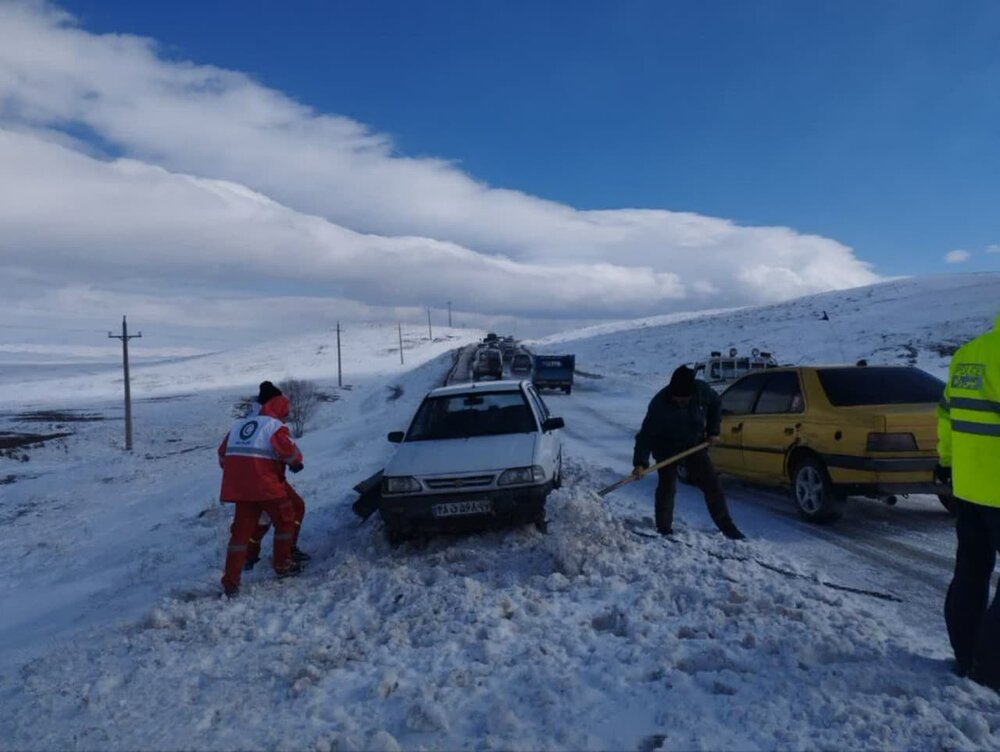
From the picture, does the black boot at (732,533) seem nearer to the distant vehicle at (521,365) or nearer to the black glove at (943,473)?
the black glove at (943,473)

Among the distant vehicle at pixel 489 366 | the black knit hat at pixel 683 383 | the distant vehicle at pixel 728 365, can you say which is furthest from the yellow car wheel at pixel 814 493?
the distant vehicle at pixel 489 366

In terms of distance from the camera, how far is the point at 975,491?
3434mm

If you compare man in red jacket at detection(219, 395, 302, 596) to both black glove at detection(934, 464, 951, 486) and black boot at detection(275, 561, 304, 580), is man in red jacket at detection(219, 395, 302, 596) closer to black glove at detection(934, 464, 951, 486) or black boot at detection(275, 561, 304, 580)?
black boot at detection(275, 561, 304, 580)

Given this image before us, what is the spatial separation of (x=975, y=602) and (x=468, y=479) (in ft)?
13.4

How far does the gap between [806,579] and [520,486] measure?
2561 mm

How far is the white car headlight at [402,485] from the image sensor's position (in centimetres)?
672

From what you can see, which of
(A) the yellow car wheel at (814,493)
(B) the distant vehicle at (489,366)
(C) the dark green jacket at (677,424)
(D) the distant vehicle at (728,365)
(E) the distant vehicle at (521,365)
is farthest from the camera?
(E) the distant vehicle at (521,365)

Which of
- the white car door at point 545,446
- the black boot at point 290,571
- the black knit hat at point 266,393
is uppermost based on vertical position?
the black knit hat at point 266,393

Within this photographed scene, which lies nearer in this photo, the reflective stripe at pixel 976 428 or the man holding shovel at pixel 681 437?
the reflective stripe at pixel 976 428

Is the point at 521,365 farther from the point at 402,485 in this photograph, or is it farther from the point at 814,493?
the point at 402,485

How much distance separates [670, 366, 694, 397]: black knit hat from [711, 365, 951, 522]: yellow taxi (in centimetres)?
154

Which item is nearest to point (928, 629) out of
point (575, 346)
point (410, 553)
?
point (410, 553)

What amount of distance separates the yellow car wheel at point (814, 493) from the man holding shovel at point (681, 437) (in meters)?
1.04

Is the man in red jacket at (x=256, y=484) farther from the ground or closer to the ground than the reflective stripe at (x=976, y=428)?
closer to the ground
